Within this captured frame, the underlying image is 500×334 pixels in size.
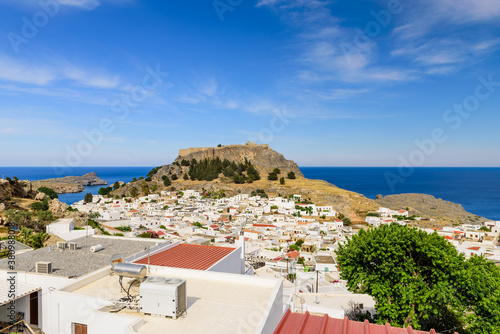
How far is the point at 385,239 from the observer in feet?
29.7

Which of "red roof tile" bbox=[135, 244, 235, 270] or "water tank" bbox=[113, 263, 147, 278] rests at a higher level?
"water tank" bbox=[113, 263, 147, 278]

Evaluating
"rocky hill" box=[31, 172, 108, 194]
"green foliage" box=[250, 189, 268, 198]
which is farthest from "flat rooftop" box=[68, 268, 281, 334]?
"rocky hill" box=[31, 172, 108, 194]

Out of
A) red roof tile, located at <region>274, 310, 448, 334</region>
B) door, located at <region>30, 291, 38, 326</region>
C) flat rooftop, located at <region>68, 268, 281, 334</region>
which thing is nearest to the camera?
flat rooftop, located at <region>68, 268, 281, 334</region>

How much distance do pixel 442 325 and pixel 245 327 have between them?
8107 mm

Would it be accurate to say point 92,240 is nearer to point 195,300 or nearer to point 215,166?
point 195,300

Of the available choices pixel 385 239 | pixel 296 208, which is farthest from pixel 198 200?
pixel 385 239

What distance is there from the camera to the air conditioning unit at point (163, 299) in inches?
184

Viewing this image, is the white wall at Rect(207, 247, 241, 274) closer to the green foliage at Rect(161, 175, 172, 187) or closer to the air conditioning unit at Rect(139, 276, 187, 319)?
the air conditioning unit at Rect(139, 276, 187, 319)

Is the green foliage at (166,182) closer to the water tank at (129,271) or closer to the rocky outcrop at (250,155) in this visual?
the rocky outcrop at (250,155)

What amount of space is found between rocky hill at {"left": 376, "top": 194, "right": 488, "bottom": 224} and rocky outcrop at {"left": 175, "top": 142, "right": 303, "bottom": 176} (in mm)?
28401

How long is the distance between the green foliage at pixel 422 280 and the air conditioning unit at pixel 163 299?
6.37 m

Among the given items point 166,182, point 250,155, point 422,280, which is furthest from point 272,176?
point 422,280

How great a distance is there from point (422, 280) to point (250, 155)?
8463cm

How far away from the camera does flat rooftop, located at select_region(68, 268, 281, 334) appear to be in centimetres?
444
